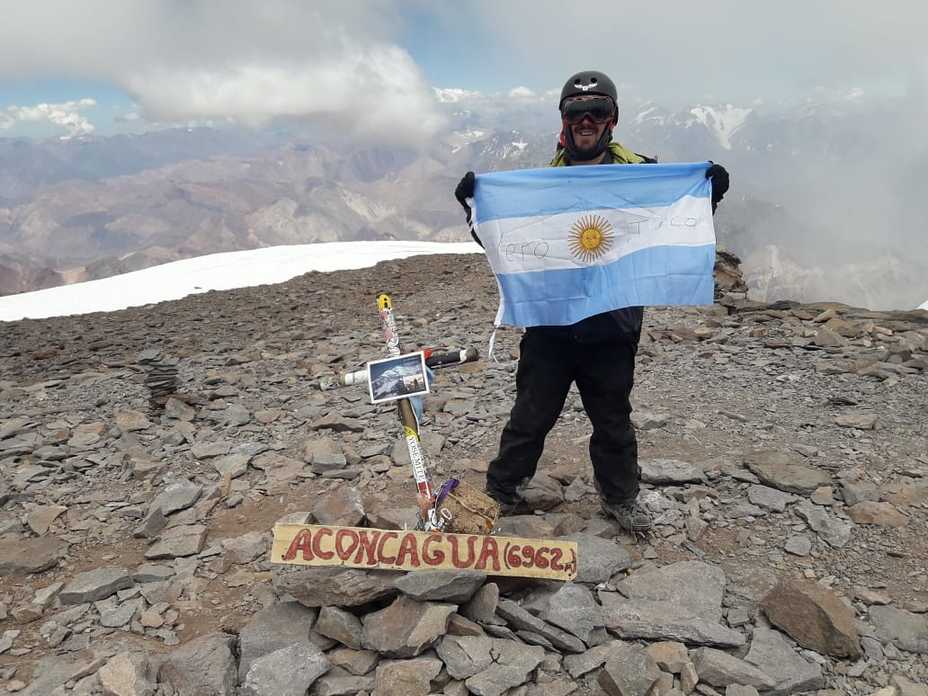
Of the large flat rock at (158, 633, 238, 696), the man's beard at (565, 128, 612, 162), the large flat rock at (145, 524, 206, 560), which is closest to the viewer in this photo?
the large flat rock at (158, 633, 238, 696)

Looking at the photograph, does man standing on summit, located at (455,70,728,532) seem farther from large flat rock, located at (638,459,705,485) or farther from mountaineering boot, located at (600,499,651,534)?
large flat rock, located at (638,459,705,485)

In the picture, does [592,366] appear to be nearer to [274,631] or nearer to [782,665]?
[782,665]

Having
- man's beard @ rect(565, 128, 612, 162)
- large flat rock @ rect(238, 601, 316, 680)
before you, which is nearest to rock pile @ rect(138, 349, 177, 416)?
large flat rock @ rect(238, 601, 316, 680)

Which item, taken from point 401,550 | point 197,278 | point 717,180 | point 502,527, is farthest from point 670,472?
point 197,278

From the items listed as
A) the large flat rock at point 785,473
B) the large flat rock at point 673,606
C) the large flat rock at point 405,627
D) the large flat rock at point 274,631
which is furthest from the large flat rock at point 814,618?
the large flat rock at point 274,631

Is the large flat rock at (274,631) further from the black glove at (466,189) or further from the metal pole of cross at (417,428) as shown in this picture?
the black glove at (466,189)
